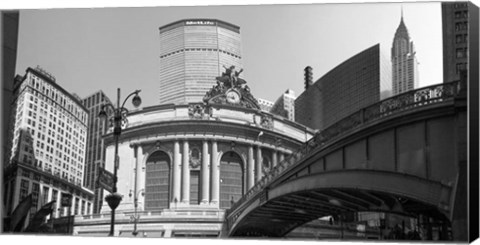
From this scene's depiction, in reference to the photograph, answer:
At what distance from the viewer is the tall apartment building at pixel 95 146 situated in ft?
102

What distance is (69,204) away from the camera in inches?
1230

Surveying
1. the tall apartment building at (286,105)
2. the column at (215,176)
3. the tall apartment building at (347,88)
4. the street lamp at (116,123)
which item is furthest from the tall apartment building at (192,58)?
the tall apartment building at (347,88)

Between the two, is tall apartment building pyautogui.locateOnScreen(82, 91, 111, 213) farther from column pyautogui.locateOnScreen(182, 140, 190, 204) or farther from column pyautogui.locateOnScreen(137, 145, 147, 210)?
column pyautogui.locateOnScreen(182, 140, 190, 204)

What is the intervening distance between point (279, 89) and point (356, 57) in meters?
3.50

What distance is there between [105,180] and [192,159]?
422 cm

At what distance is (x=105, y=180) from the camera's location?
103 ft

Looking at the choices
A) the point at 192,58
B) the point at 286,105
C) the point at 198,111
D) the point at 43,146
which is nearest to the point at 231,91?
the point at 198,111

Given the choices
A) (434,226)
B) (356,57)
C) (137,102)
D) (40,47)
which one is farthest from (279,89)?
(40,47)

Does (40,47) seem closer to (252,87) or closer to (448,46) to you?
(252,87)

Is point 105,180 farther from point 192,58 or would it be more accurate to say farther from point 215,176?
point 192,58

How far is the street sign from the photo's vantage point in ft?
103

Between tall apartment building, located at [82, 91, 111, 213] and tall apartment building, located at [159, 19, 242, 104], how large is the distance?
2.85m

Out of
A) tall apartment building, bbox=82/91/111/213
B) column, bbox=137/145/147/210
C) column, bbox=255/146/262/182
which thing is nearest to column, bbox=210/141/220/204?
column, bbox=255/146/262/182

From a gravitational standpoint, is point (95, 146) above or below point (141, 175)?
above
